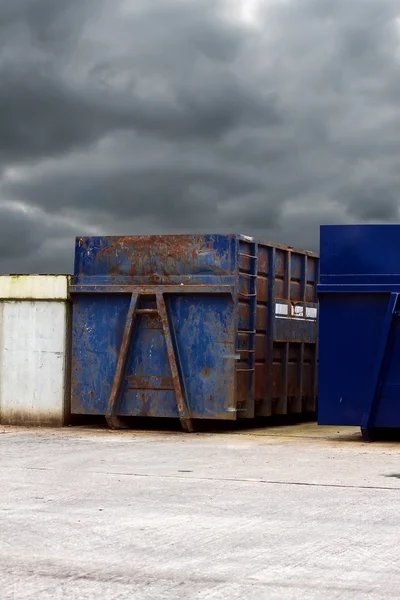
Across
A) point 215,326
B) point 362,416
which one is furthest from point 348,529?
point 215,326

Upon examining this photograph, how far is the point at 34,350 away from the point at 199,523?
9.24 meters

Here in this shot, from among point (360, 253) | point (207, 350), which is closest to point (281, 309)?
point (207, 350)

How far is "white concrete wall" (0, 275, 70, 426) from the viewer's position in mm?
15711

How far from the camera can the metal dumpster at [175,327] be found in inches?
570

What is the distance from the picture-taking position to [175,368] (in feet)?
47.5

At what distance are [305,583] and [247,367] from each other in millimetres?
9712

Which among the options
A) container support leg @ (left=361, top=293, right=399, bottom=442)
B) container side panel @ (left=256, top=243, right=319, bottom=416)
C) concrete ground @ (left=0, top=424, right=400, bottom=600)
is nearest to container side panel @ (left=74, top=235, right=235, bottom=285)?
container side panel @ (left=256, top=243, right=319, bottom=416)

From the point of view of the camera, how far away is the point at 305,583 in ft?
17.5

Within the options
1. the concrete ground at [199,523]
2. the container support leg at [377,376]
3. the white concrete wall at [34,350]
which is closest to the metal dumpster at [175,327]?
the white concrete wall at [34,350]

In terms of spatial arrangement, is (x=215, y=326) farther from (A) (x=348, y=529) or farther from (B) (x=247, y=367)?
(A) (x=348, y=529)

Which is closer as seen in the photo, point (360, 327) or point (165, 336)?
point (360, 327)

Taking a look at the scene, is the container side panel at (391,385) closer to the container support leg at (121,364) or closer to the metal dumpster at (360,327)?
the metal dumpster at (360,327)

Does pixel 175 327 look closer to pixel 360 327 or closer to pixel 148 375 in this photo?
pixel 148 375

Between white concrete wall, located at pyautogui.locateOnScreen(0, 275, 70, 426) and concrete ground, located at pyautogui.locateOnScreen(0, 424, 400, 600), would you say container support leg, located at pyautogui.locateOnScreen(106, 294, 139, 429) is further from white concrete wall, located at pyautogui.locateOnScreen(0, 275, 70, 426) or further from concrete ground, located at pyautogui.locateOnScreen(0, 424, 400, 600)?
concrete ground, located at pyautogui.locateOnScreen(0, 424, 400, 600)
